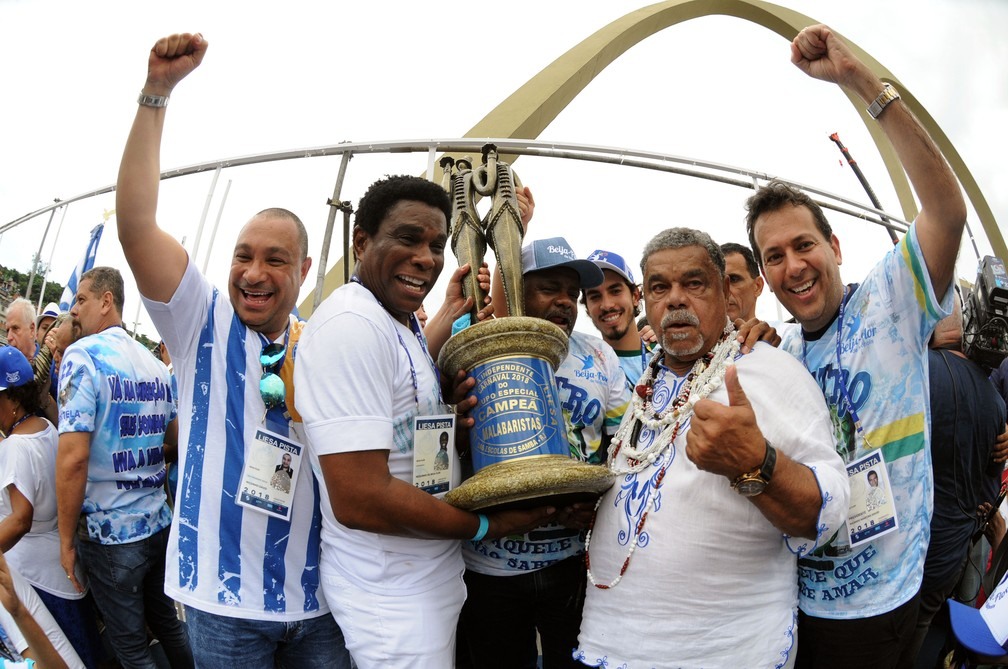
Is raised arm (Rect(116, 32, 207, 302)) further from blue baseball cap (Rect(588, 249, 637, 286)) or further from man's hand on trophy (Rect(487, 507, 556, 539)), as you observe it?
blue baseball cap (Rect(588, 249, 637, 286))

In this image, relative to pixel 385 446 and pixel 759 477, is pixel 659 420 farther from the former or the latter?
pixel 385 446

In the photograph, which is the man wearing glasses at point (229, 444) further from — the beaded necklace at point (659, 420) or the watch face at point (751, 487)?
the watch face at point (751, 487)

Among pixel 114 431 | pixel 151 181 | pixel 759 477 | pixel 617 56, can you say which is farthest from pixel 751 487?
pixel 617 56

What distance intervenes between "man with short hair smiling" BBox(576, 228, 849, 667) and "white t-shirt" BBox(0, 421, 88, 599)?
130 inches

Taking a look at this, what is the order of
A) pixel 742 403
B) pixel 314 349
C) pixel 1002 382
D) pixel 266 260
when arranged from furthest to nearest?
pixel 1002 382 < pixel 266 260 < pixel 314 349 < pixel 742 403

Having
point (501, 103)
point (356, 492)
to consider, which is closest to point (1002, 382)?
point (356, 492)

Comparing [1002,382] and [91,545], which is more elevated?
[1002,382]

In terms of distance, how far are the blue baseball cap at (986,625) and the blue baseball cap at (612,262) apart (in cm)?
220

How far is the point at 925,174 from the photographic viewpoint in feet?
6.34

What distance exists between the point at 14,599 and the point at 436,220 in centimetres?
231

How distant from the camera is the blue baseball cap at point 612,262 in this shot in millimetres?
3580

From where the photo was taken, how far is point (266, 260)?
2.31m

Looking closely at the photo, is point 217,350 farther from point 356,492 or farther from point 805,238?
point 805,238

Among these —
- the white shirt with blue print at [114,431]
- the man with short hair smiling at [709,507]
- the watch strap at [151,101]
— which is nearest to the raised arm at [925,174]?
the man with short hair smiling at [709,507]
